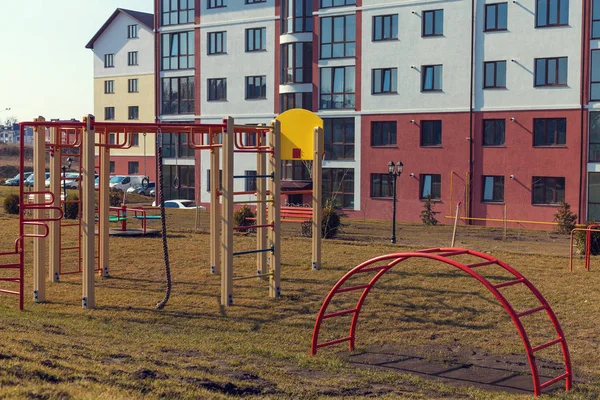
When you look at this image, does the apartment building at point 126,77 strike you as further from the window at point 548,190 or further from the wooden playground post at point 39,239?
the wooden playground post at point 39,239

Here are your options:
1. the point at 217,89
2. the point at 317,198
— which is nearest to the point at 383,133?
the point at 217,89

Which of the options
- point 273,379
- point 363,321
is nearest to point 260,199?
point 363,321

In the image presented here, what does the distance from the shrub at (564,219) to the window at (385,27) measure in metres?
12.9

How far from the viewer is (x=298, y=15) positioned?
45.3 metres

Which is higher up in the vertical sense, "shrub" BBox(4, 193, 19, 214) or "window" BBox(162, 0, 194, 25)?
"window" BBox(162, 0, 194, 25)

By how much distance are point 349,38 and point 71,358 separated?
36.8 meters

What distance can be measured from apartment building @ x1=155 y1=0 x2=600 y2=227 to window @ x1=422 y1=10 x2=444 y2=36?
0.07 meters

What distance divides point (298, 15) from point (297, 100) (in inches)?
187

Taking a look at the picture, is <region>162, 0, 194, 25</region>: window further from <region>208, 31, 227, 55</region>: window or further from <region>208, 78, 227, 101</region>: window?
<region>208, 78, 227, 101</region>: window

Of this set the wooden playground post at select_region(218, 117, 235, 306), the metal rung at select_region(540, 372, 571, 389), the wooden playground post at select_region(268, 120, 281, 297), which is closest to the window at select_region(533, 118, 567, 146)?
the wooden playground post at select_region(268, 120, 281, 297)

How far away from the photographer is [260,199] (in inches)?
635

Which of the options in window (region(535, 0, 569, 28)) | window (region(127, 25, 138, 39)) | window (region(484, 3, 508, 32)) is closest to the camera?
window (region(535, 0, 569, 28))

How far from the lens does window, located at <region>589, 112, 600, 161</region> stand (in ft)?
121

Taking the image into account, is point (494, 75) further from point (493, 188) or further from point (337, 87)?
point (337, 87)
